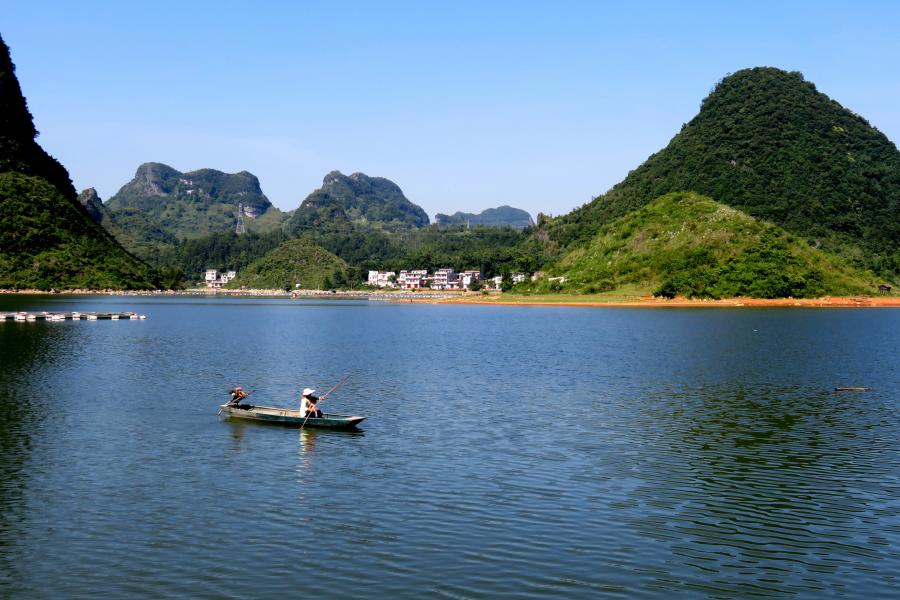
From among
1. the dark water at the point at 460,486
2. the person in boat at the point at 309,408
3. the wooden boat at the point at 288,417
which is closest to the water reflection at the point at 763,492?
the dark water at the point at 460,486

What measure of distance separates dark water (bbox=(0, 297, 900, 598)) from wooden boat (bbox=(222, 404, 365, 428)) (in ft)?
1.97

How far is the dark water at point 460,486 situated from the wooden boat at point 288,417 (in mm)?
600

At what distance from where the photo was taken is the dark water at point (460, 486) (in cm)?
1831

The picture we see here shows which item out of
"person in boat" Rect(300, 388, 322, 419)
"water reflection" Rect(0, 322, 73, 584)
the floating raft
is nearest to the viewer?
"water reflection" Rect(0, 322, 73, 584)

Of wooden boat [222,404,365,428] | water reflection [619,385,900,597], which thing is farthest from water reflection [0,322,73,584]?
water reflection [619,385,900,597]

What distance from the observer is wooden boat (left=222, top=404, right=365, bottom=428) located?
3678 cm

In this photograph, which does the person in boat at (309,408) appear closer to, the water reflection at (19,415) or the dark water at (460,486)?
the dark water at (460,486)

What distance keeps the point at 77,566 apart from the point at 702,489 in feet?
69.4

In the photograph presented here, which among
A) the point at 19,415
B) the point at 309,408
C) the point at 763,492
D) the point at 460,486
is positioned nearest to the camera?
the point at 763,492

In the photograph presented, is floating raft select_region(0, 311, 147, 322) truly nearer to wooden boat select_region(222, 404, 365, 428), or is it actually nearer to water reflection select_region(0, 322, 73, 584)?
water reflection select_region(0, 322, 73, 584)

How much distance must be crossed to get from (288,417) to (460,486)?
15.1 m

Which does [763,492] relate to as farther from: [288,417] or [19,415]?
[19,415]

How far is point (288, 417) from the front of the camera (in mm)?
38188

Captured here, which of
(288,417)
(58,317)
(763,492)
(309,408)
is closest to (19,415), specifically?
(288,417)
